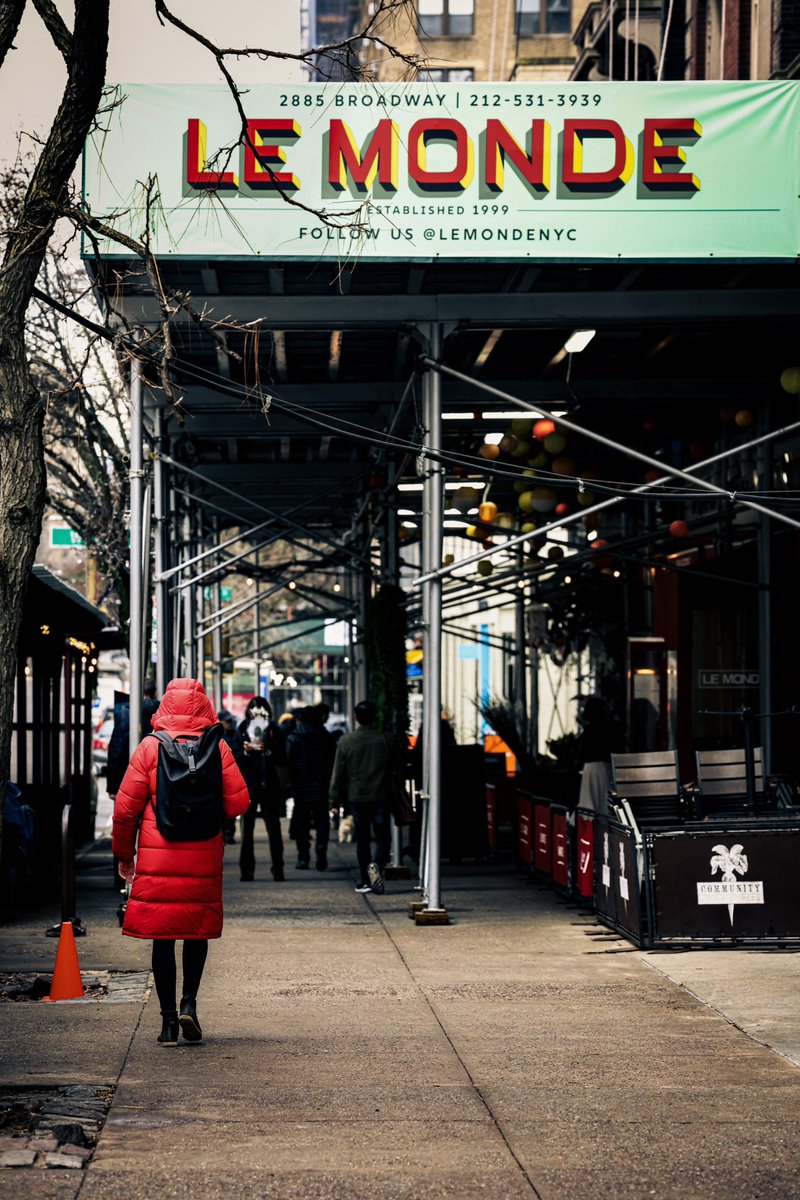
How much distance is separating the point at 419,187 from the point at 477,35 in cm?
5403

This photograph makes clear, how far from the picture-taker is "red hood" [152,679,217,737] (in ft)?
28.4

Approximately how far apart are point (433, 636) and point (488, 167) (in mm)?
3855

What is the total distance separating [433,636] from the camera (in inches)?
563

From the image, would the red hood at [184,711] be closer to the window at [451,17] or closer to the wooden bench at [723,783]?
the wooden bench at [723,783]

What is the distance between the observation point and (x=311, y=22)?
74.2m

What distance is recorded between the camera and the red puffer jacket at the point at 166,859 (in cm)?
838

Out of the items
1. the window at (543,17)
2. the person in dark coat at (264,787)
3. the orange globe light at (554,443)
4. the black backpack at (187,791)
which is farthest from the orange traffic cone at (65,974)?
the window at (543,17)

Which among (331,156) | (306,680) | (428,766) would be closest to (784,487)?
(428,766)

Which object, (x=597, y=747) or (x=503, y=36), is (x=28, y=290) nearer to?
(x=597, y=747)

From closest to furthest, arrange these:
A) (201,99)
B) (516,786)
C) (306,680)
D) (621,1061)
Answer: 1. (621,1061)
2. (201,99)
3. (516,786)
4. (306,680)

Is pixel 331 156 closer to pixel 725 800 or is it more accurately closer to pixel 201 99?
pixel 201 99

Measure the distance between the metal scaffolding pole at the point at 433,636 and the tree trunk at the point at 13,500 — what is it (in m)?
6.45

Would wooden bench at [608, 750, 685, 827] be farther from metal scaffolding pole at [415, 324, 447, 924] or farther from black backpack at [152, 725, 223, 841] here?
black backpack at [152, 725, 223, 841]

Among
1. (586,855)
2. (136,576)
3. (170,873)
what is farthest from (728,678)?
(170,873)
